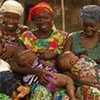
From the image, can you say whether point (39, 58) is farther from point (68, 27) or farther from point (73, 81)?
point (68, 27)

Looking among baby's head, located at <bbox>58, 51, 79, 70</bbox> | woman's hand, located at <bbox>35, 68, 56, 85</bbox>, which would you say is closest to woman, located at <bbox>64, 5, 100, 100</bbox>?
baby's head, located at <bbox>58, 51, 79, 70</bbox>

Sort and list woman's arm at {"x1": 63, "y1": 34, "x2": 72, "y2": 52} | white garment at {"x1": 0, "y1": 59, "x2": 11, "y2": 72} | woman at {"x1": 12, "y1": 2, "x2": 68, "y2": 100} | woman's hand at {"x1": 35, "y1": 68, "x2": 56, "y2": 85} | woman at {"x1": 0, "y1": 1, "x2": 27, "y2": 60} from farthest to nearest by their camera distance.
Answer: woman at {"x1": 0, "y1": 1, "x2": 27, "y2": 60} < woman's arm at {"x1": 63, "y1": 34, "x2": 72, "y2": 52} < woman at {"x1": 12, "y1": 2, "x2": 68, "y2": 100} < white garment at {"x1": 0, "y1": 59, "x2": 11, "y2": 72} < woman's hand at {"x1": 35, "y1": 68, "x2": 56, "y2": 85}

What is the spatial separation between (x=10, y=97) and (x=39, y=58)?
0.61 metres

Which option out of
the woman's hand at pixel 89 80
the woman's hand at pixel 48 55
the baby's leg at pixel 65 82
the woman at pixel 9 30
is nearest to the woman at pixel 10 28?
the woman at pixel 9 30

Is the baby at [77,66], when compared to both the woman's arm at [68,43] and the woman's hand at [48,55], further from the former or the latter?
the woman's arm at [68,43]

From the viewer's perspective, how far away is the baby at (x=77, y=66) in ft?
13.4

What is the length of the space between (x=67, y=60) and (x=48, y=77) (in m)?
0.28

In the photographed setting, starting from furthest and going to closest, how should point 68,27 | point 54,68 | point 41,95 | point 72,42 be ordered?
point 68,27 → point 72,42 → point 54,68 → point 41,95

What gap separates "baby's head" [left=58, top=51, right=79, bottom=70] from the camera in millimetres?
4062

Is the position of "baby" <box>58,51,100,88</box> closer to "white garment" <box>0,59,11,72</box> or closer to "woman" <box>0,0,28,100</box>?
"white garment" <box>0,59,11,72</box>

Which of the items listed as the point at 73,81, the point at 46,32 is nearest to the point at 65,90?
the point at 73,81

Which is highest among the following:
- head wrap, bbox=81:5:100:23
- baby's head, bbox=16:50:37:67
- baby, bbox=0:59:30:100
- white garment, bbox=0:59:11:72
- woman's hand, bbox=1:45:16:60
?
head wrap, bbox=81:5:100:23

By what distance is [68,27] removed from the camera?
11234 mm

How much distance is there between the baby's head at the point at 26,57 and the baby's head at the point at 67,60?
299mm
